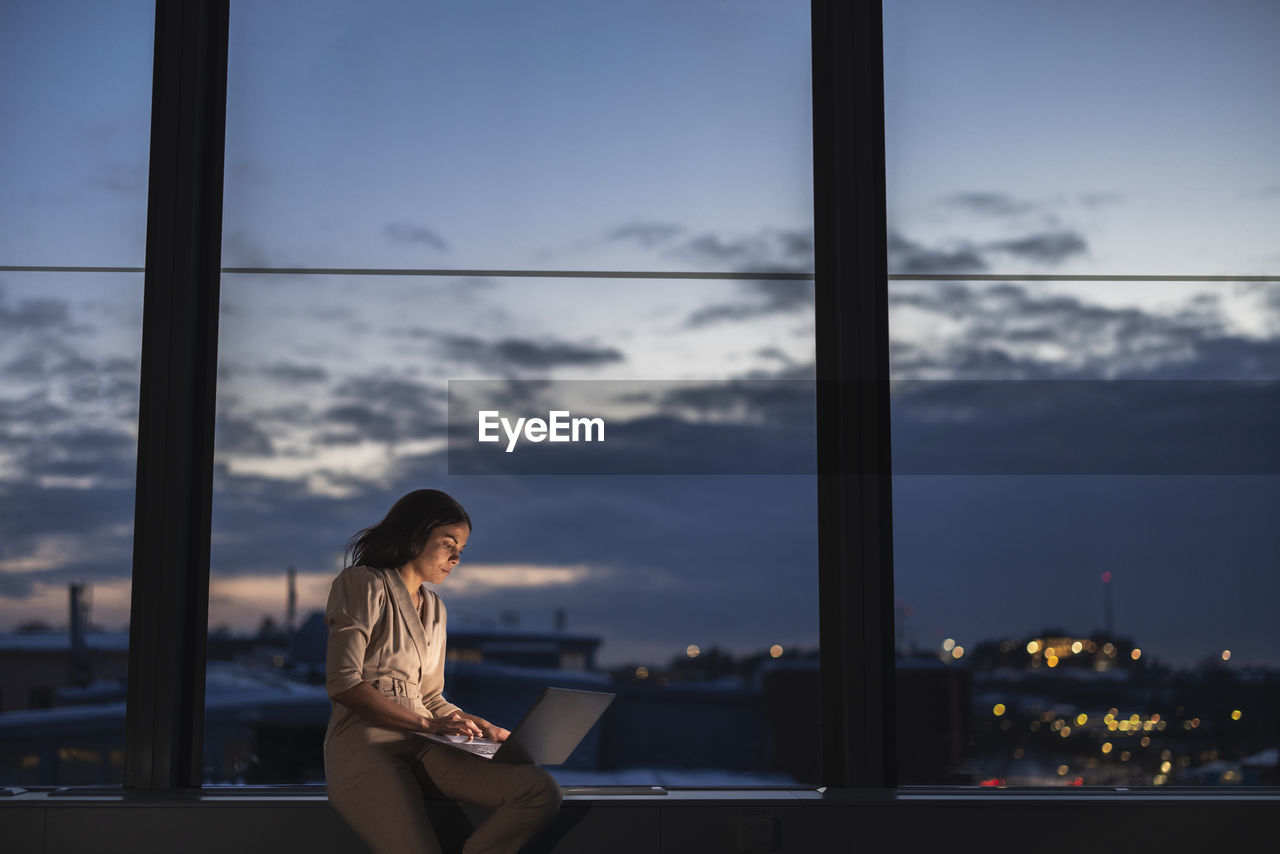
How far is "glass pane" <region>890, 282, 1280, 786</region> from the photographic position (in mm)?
3164

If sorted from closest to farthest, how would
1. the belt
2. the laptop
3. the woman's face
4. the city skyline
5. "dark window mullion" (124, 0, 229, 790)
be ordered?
the laptop < the belt < the woman's face < "dark window mullion" (124, 0, 229, 790) < the city skyline

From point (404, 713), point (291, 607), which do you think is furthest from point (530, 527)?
point (404, 713)

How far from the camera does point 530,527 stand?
3150 millimetres

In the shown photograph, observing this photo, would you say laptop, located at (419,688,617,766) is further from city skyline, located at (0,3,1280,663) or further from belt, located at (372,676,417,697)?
city skyline, located at (0,3,1280,663)

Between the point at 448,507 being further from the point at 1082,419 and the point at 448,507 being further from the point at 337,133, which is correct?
the point at 1082,419

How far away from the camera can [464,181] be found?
3.31 meters

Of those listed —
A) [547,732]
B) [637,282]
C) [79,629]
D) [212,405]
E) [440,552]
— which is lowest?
[547,732]

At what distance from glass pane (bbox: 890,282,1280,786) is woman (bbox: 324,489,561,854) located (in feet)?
4.05

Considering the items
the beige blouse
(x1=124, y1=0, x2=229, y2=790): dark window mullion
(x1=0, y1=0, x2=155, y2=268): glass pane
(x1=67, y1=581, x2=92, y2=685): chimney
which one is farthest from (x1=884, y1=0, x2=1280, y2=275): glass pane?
(x1=67, y1=581, x2=92, y2=685): chimney

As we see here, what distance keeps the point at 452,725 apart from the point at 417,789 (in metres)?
0.16

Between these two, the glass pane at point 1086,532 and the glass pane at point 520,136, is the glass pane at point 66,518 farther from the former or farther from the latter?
the glass pane at point 1086,532

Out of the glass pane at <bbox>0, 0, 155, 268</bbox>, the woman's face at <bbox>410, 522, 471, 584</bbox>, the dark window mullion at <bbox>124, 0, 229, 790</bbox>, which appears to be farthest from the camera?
the glass pane at <bbox>0, 0, 155, 268</bbox>

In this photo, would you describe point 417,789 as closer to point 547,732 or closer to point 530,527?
point 547,732

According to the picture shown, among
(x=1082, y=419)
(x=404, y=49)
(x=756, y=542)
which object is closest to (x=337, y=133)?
(x=404, y=49)
